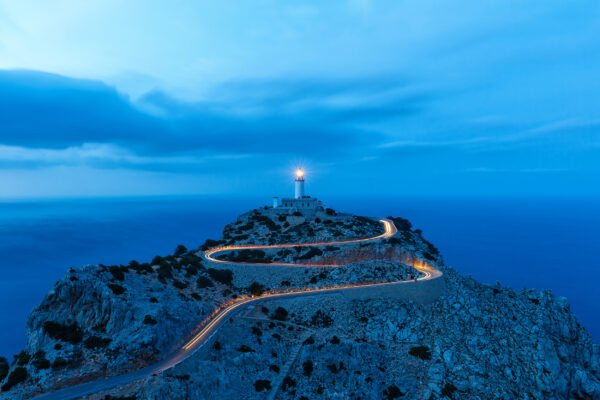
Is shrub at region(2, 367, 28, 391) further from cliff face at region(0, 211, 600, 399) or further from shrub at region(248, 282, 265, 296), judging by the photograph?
shrub at region(248, 282, 265, 296)

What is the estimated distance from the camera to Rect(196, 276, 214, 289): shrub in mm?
46250

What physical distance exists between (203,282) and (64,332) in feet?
62.8

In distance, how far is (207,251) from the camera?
2753 inches

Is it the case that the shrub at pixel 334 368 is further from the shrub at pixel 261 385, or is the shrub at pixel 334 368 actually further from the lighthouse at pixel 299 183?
the lighthouse at pixel 299 183

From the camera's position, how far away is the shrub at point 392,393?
106 ft

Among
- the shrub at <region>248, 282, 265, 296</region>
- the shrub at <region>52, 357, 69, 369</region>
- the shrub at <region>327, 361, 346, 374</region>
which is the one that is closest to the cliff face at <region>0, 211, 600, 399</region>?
the shrub at <region>52, 357, 69, 369</region>

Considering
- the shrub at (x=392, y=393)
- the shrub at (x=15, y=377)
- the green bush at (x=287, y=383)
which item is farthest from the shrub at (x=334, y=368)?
the shrub at (x=15, y=377)

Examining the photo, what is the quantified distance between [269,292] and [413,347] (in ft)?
73.3

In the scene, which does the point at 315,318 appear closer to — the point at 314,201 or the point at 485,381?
the point at 485,381

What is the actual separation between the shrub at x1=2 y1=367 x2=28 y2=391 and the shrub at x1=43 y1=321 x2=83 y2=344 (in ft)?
11.2

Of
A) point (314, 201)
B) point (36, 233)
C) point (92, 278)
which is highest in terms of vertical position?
point (314, 201)

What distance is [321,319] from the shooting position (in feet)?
137

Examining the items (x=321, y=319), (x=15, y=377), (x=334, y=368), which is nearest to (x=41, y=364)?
(x=15, y=377)

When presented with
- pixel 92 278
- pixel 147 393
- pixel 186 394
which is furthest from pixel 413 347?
pixel 92 278
